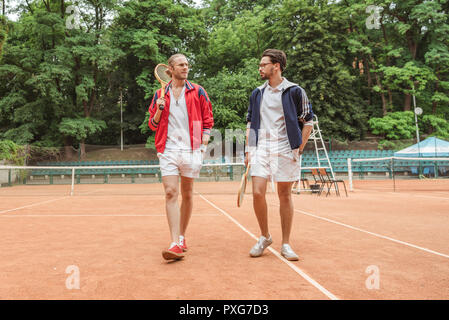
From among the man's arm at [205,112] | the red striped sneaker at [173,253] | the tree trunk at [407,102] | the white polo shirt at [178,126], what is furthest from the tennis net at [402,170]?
the red striped sneaker at [173,253]

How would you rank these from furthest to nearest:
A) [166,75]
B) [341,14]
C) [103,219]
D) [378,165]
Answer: [341,14] < [378,165] < [103,219] < [166,75]

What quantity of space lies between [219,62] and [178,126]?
3168 centimetres

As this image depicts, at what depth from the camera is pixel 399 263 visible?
9.81 ft

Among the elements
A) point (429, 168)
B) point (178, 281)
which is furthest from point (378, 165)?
point (178, 281)

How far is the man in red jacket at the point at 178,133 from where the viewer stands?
331 cm

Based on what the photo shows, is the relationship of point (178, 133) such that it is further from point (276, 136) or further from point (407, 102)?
point (407, 102)

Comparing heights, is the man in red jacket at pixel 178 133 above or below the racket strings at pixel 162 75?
below

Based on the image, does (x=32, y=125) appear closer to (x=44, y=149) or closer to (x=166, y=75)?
(x=44, y=149)

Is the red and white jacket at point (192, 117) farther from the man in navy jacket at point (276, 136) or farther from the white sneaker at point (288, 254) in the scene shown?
the white sneaker at point (288, 254)

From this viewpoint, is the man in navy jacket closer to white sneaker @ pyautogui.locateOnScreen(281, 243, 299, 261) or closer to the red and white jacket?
white sneaker @ pyautogui.locateOnScreen(281, 243, 299, 261)

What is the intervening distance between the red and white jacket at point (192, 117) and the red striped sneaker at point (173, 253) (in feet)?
3.18

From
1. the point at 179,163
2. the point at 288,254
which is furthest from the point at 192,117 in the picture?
the point at 288,254
